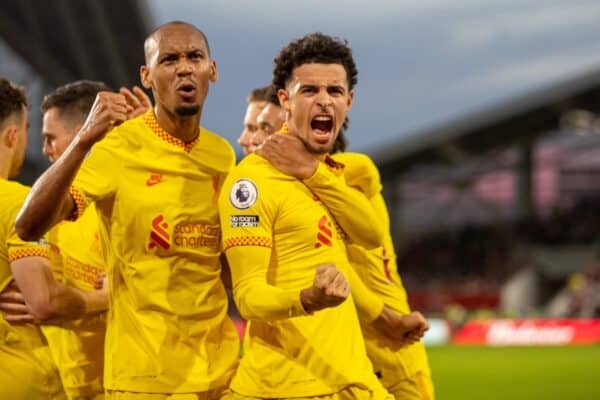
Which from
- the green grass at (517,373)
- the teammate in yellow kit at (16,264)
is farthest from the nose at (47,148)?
the green grass at (517,373)

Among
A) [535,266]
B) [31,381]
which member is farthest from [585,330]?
[31,381]

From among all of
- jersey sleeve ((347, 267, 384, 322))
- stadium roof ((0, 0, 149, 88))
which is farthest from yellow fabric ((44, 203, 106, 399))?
stadium roof ((0, 0, 149, 88))

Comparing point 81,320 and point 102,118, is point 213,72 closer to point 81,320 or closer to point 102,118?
point 102,118

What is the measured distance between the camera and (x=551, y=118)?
123ft

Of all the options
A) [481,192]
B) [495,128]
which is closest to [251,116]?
[495,128]

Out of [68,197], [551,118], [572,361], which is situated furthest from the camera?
[551,118]

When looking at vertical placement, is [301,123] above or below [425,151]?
below

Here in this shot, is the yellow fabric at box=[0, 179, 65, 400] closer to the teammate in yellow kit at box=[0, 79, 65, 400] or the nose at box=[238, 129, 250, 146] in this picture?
the teammate in yellow kit at box=[0, 79, 65, 400]

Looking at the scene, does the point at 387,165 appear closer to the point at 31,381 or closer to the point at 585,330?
the point at 585,330

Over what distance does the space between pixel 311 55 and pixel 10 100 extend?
1.42 metres

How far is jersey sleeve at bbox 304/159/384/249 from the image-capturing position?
179 inches

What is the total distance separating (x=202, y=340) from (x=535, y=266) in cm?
3474

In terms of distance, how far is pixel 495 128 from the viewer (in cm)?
3756

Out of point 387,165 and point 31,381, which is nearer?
point 31,381
